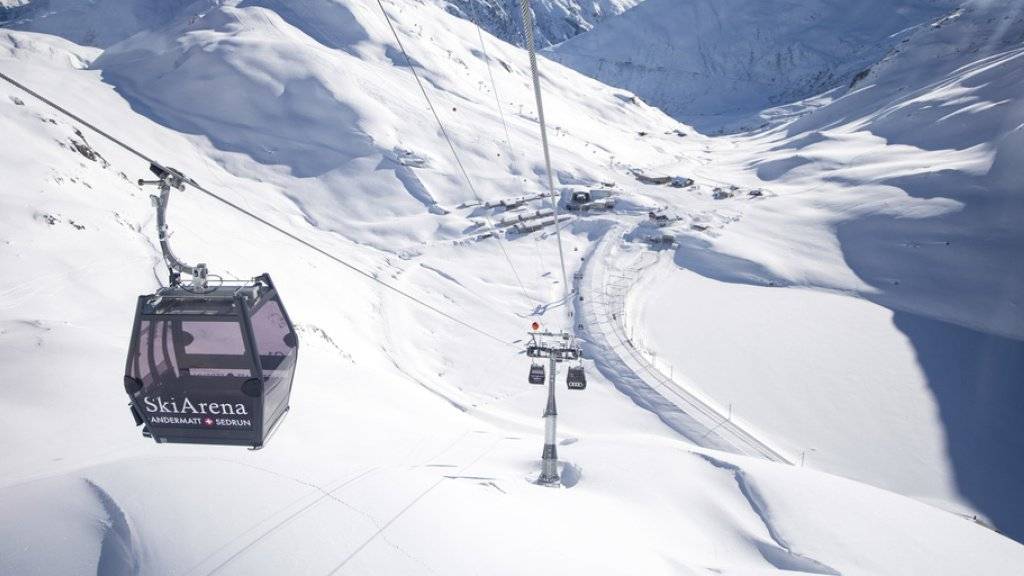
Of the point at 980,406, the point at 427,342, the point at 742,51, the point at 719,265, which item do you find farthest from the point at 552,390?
→ the point at 742,51

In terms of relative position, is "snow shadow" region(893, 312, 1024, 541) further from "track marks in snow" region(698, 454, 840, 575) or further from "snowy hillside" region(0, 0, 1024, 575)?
"track marks in snow" region(698, 454, 840, 575)

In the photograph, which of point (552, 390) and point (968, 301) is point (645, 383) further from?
point (968, 301)

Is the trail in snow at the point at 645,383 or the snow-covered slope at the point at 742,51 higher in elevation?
the snow-covered slope at the point at 742,51

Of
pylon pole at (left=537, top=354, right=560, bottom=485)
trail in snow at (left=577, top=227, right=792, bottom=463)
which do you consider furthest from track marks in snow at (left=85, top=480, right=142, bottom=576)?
trail in snow at (left=577, top=227, right=792, bottom=463)

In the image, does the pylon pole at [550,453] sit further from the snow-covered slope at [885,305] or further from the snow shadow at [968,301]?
Answer: the snow shadow at [968,301]

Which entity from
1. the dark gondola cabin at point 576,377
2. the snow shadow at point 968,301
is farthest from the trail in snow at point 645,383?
the dark gondola cabin at point 576,377

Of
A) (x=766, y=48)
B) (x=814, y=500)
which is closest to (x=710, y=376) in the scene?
(x=814, y=500)

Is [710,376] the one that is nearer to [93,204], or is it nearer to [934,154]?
[93,204]
